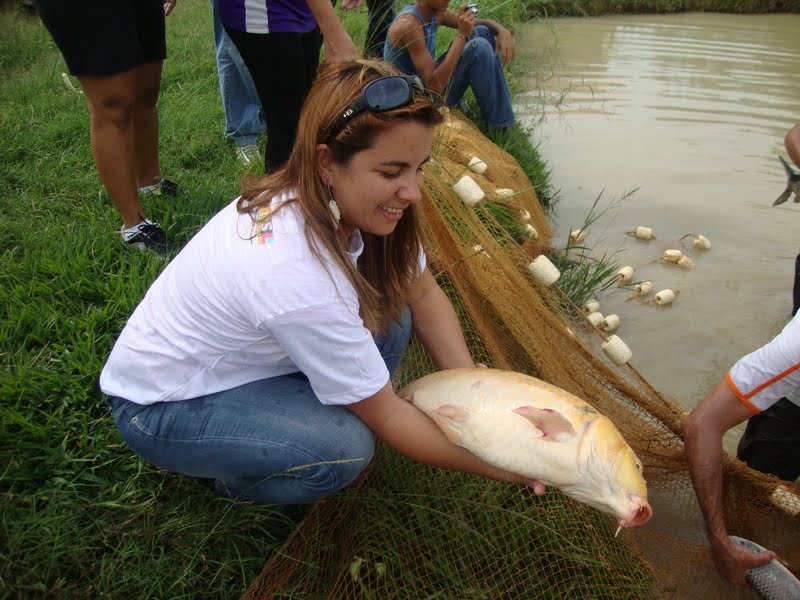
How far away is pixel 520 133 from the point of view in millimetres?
5445

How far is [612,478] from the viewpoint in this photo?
1.48 m

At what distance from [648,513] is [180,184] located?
3048mm

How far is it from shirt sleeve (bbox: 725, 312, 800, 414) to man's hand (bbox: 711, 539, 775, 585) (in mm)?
466

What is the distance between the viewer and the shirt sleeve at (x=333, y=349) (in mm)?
1544

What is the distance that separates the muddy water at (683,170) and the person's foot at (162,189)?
2548 millimetres

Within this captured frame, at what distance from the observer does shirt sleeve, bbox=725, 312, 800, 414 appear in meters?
1.87

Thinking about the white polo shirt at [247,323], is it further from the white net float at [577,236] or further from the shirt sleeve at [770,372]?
the white net float at [577,236]

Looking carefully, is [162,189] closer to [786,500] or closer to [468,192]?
[468,192]

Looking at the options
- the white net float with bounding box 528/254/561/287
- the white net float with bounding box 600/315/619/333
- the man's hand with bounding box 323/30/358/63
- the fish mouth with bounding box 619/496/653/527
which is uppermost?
the man's hand with bounding box 323/30/358/63

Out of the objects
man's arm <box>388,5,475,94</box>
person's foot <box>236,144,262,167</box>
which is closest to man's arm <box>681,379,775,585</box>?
person's foot <box>236,144,262,167</box>

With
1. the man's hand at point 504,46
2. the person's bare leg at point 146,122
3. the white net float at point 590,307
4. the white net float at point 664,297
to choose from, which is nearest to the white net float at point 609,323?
the white net float at point 590,307

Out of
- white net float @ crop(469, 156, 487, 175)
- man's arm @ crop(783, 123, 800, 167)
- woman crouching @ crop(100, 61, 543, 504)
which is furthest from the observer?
white net float @ crop(469, 156, 487, 175)

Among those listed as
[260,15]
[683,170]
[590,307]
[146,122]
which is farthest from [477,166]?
[683,170]

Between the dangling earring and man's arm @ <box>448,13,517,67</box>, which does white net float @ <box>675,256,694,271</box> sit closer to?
man's arm @ <box>448,13,517,67</box>
